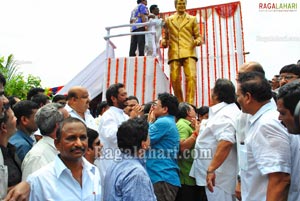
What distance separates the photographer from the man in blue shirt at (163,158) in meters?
4.55

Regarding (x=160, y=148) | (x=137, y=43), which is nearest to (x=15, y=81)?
(x=137, y=43)

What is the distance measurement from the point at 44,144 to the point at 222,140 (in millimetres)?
1665

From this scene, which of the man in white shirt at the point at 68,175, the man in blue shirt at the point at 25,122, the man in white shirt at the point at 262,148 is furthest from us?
the man in blue shirt at the point at 25,122

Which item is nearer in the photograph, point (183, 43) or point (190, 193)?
point (190, 193)

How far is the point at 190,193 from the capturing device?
5145 mm

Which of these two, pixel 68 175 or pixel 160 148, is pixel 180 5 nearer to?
pixel 160 148

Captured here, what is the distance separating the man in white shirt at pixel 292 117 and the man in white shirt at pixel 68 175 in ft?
3.74

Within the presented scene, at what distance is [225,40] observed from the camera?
36.1 ft

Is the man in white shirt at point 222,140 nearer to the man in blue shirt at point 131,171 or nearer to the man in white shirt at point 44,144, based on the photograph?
the man in blue shirt at point 131,171

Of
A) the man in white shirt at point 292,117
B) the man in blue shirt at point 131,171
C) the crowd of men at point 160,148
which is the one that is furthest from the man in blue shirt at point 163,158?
the man in white shirt at point 292,117

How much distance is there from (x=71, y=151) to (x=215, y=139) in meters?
2.04

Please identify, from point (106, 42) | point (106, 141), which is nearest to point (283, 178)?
point (106, 141)

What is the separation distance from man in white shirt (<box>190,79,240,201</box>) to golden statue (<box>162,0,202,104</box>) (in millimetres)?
3963

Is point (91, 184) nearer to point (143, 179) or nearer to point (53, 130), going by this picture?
point (143, 179)
